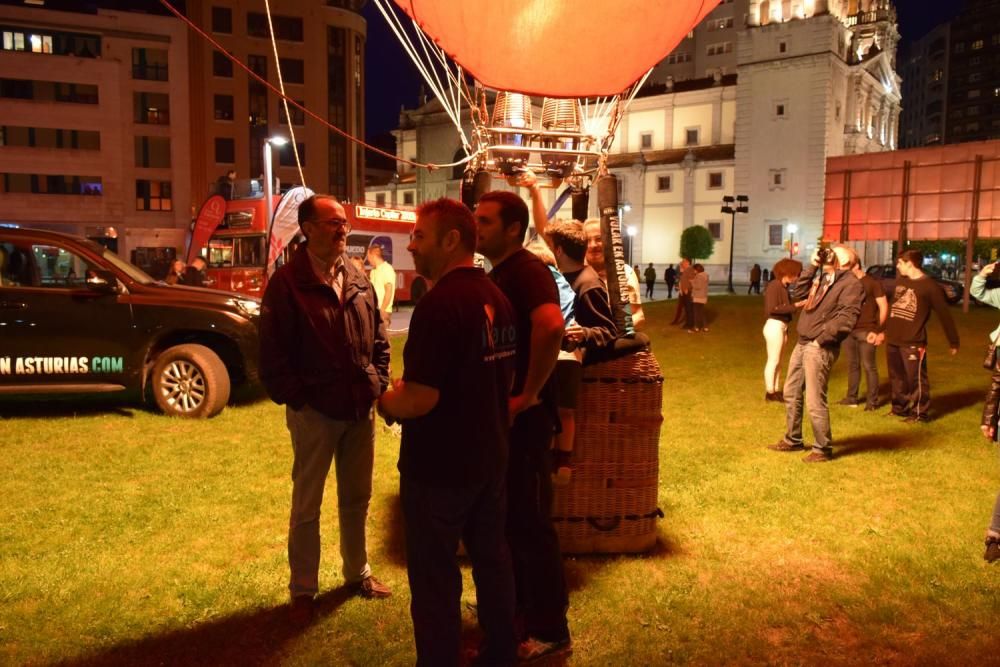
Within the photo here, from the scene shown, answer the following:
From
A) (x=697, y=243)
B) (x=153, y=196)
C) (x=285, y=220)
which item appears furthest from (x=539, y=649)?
(x=697, y=243)

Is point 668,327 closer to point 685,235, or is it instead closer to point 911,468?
point 911,468

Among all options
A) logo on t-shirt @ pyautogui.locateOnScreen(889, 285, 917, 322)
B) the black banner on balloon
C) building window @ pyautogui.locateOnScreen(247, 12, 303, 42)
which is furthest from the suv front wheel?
building window @ pyautogui.locateOnScreen(247, 12, 303, 42)

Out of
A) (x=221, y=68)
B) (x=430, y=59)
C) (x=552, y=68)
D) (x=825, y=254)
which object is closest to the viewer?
(x=552, y=68)

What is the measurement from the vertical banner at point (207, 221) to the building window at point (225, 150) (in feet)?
115

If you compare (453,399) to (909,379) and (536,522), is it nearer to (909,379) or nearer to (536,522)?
(536,522)

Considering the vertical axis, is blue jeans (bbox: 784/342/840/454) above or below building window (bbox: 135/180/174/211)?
below

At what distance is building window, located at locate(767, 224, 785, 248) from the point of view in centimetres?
5566

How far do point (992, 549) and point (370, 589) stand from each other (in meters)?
3.80

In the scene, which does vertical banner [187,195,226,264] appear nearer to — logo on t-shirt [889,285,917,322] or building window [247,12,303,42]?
logo on t-shirt [889,285,917,322]

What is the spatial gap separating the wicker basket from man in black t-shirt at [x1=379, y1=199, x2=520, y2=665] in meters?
1.49

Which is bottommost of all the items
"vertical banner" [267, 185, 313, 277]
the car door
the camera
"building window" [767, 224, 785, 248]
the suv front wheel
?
the suv front wheel

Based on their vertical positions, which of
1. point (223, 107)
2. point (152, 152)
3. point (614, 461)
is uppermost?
point (223, 107)

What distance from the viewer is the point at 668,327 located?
19.7 metres

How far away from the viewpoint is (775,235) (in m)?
56.1
